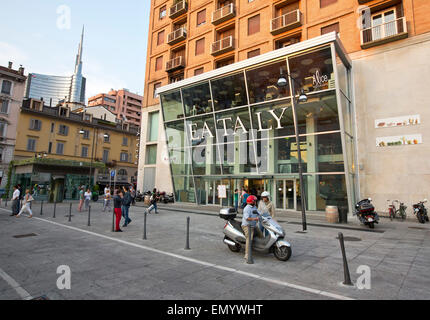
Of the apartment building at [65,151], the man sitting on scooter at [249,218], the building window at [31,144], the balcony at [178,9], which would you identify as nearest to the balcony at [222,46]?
the balcony at [178,9]

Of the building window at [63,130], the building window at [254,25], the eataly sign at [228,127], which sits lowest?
the eataly sign at [228,127]

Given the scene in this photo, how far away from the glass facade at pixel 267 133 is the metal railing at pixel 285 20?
17.9 ft

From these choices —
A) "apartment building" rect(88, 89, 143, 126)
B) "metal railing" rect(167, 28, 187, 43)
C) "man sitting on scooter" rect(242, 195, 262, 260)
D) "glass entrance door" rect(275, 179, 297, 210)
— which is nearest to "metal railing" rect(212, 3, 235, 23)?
"metal railing" rect(167, 28, 187, 43)

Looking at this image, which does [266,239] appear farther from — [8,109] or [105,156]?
[105,156]

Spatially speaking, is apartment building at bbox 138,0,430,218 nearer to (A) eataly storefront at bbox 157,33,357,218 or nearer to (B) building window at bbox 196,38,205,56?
(A) eataly storefront at bbox 157,33,357,218

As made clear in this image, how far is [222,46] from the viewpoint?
24234 mm

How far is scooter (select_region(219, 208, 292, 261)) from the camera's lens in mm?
5965

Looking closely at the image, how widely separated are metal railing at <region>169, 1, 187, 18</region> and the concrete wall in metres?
21.0

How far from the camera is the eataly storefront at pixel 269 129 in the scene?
49.7 feet

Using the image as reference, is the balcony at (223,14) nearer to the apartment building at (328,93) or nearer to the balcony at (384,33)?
the apartment building at (328,93)

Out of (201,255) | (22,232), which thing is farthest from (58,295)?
(22,232)

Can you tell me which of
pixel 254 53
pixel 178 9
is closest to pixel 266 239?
pixel 254 53
